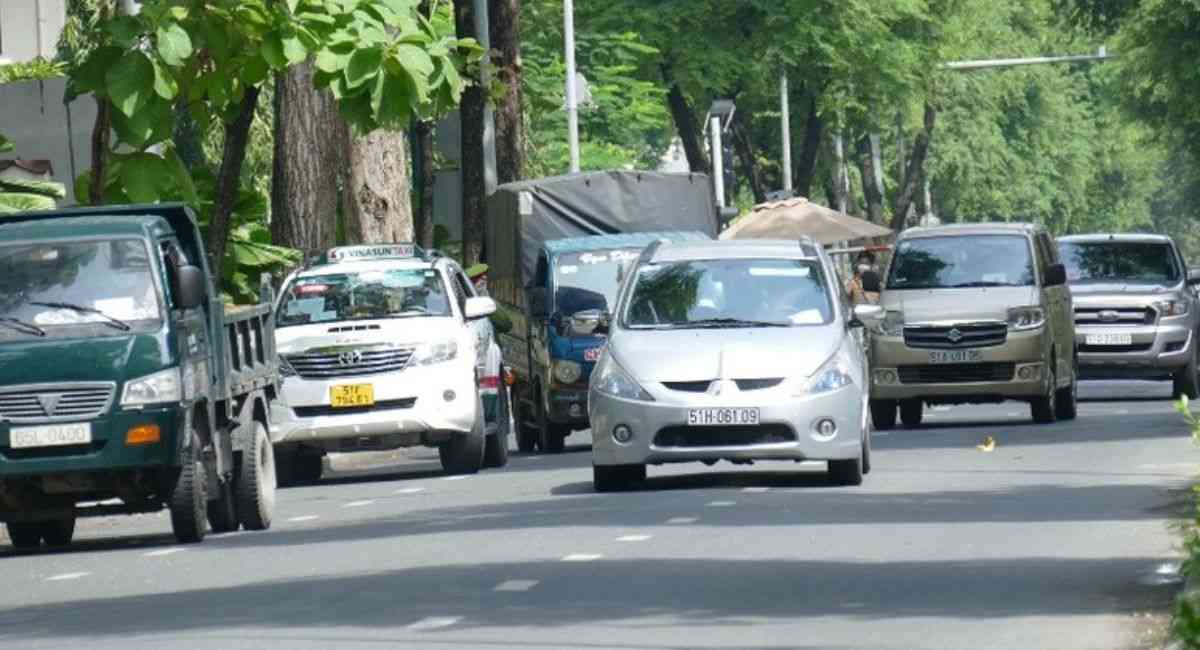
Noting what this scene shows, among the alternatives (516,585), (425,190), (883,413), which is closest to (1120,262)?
(883,413)

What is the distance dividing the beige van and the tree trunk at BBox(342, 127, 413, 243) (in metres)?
5.79

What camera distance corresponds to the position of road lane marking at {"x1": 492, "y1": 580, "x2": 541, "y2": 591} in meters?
14.7

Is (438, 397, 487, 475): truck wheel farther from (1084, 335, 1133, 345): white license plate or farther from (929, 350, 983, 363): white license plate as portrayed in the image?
(1084, 335, 1133, 345): white license plate

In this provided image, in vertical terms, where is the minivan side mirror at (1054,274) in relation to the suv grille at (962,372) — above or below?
above

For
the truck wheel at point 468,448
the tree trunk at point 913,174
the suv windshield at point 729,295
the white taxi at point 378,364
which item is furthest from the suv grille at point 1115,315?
the tree trunk at point 913,174

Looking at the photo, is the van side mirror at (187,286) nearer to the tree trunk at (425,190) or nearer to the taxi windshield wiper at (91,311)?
the taxi windshield wiper at (91,311)

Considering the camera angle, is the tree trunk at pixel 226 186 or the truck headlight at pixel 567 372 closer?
the tree trunk at pixel 226 186

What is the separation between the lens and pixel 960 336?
30359 millimetres

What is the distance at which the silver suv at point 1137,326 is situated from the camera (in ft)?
120

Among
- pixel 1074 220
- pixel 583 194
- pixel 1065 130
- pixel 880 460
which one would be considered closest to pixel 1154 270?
pixel 583 194

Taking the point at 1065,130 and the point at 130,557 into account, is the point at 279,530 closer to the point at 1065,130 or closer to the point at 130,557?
the point at 130,557

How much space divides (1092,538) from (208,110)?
26.2 feet

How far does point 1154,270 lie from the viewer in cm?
3766

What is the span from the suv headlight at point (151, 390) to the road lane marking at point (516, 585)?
14.2 feet
